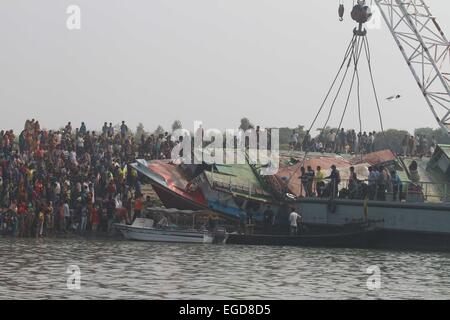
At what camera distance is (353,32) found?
47.5 meters

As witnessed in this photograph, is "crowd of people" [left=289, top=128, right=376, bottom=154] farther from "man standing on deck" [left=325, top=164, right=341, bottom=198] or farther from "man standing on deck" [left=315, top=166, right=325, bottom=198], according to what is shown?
"man standing on deck" [left=325, top=164, right=341, bottom=198]

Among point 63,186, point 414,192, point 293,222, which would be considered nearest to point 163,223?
point 63,186

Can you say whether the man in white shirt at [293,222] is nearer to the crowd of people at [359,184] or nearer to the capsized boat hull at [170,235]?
the crowd of people at [359,184]

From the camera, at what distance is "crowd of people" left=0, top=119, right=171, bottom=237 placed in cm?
4284

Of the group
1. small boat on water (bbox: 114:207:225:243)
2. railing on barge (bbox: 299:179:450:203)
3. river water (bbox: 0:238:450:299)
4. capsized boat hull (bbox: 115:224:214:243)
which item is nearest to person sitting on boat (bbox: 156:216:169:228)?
small boat on water (bbox: 114:207:225:243)

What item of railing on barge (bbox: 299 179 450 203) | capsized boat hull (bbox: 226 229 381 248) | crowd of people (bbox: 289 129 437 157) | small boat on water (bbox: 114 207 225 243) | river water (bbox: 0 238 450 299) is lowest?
river water (bbox: 0 238 450 299)

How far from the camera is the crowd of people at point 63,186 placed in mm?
42844

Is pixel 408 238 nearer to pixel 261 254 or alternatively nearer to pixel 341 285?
pixel 261 254

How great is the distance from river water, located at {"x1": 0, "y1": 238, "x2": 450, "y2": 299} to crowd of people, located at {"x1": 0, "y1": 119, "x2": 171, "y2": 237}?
168 centimetres

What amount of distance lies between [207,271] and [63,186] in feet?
43.9

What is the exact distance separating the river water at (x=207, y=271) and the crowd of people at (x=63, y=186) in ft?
5.50

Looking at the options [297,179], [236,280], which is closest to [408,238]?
[297,179]
